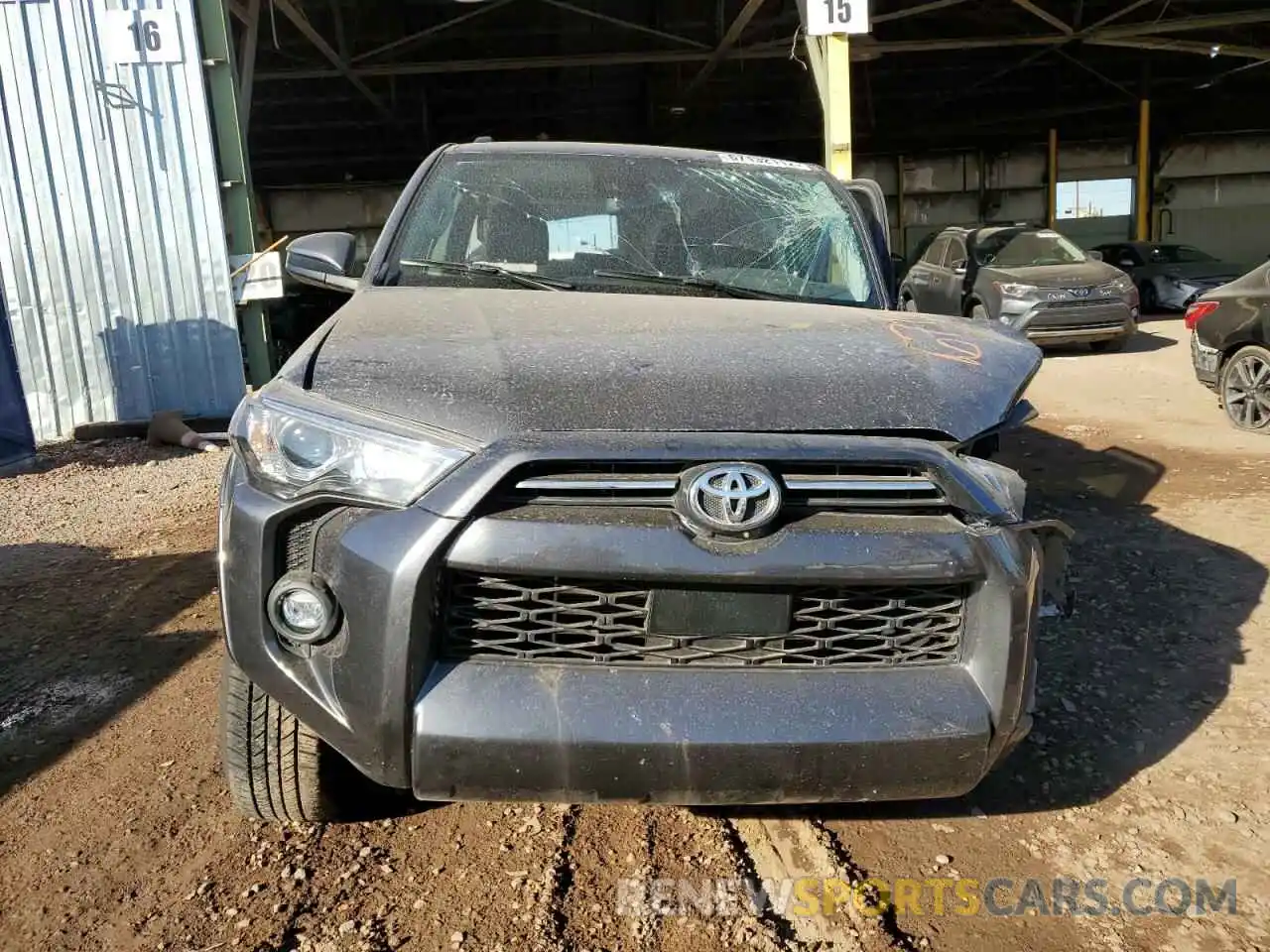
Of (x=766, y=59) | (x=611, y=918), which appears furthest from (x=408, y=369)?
(x=766, y=59)

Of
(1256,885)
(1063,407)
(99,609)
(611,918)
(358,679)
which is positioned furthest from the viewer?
(1063,407)

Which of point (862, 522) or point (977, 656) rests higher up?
point (862, 522)

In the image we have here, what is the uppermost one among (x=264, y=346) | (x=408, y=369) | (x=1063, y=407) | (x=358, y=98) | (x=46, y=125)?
(x=358, y=98)

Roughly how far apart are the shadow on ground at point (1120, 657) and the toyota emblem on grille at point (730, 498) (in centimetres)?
112

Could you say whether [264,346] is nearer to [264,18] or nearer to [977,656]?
[977,656]

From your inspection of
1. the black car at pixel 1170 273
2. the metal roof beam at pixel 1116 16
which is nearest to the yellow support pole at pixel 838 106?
the metal roof beam at pixel 1116 16

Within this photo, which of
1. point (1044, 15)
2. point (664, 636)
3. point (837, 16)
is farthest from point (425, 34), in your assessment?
point (664, 636)

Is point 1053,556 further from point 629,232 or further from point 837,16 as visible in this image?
point 837,16

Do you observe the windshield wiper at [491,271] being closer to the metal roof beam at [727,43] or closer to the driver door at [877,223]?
the driver door at [877,223]

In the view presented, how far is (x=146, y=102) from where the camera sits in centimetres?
752

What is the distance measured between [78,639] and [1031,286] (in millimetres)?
10650

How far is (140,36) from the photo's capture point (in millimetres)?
7395

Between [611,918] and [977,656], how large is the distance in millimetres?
979

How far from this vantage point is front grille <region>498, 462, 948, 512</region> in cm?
178
